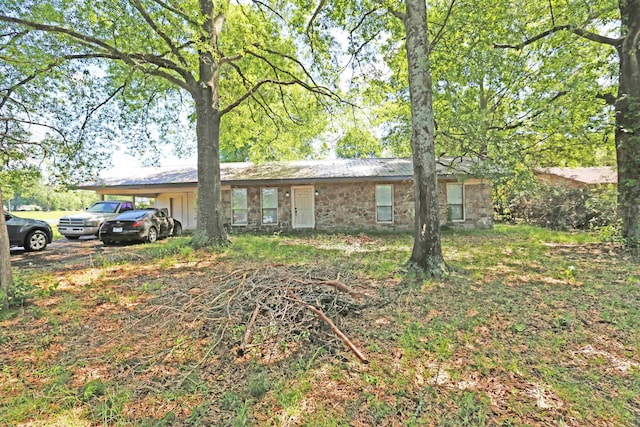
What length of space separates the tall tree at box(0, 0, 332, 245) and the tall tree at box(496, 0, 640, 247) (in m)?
6.89

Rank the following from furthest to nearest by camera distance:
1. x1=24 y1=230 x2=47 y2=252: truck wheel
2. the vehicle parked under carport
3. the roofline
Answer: the roofline, the vehicle parked under carport, x1=24 y1=230 x2=47 y2=252: truck wheel

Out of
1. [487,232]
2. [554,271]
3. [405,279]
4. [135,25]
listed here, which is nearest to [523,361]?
[405,279]

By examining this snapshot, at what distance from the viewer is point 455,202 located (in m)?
13.9

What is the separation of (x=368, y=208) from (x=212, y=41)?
8.79 metres

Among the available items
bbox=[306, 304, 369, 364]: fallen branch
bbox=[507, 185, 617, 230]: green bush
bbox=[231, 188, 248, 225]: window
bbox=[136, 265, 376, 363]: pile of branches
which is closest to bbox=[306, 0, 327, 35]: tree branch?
bbox=[136, 265, 376, 363]: pile of branches

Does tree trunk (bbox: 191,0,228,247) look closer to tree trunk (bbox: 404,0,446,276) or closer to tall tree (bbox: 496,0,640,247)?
tree trunk (bbox: 404,0,446,276)

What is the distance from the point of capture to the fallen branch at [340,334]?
292cm

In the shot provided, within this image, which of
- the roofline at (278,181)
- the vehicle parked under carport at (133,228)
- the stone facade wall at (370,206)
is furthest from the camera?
the stone facade wall at (370,206)

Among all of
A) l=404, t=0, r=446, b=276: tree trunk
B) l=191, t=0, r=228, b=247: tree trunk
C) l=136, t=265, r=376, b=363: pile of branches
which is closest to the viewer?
l=136, t=265, r=376, b=363: pile of branches

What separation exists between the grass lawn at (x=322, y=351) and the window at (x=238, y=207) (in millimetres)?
8679

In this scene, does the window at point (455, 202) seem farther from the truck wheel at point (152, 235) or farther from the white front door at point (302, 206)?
the truck wheel at point (152, 235)

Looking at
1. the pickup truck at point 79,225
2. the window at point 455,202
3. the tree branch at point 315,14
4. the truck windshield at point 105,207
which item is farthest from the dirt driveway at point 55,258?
the window at point 455,202

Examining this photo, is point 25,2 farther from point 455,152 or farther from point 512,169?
point 512,169

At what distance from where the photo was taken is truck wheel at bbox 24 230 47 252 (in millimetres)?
9438
